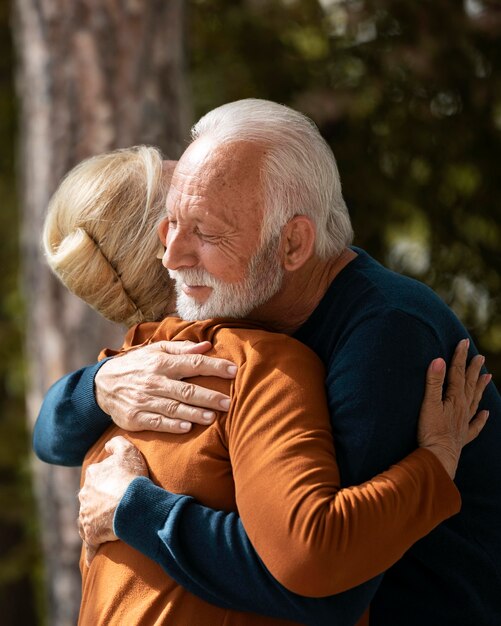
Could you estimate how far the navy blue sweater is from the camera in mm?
1778

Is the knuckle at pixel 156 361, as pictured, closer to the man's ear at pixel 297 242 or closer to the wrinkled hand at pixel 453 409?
the man's ear at pixel 297 242

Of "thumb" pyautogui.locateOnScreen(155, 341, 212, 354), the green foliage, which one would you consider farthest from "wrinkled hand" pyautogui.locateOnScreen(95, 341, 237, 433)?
the green foliage

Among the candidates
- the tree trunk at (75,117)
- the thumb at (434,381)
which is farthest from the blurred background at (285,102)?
the thumb at (434,381)

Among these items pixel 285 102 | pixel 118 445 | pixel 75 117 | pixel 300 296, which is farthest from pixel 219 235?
pixel 285 102

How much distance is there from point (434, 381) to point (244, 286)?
0.41 metres

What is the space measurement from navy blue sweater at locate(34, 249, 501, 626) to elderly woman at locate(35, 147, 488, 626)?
34 mm

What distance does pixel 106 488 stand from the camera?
1973 mm

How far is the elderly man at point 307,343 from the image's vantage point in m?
1.79

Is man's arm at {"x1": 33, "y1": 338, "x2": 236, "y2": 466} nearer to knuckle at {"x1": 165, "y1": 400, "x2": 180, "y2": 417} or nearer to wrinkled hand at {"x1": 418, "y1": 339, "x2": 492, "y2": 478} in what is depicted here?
knuckle at {"x1": 165, "y1": 400, "x2": 180, "y2": 417}

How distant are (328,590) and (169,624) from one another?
350 mm

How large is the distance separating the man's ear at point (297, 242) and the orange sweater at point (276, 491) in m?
0.15

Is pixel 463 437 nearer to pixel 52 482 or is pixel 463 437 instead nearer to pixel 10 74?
pixel 52 482

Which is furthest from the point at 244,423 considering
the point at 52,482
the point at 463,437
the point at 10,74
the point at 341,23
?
the point at 10,74

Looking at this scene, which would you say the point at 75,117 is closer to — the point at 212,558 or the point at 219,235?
the point at 219,235
